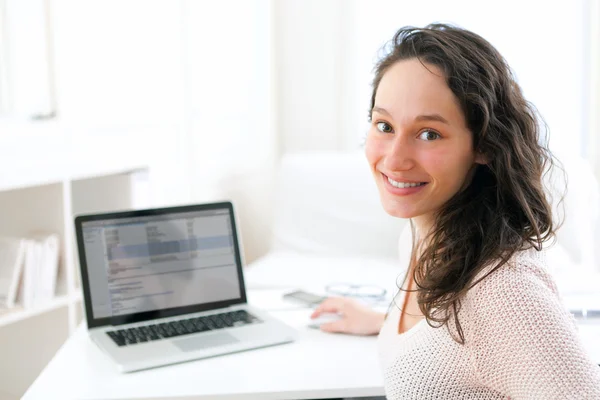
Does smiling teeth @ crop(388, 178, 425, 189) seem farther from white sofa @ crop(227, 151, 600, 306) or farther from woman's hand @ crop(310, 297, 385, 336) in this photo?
white sofa @ crop(227, 151, 600, 306)

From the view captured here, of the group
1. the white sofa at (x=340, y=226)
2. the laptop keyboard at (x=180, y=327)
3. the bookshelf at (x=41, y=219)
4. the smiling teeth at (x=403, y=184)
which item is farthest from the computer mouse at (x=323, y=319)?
the white sofa at (x=340, y=226)

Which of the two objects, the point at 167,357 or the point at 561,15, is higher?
the point at 561,15

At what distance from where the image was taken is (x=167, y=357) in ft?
4.67

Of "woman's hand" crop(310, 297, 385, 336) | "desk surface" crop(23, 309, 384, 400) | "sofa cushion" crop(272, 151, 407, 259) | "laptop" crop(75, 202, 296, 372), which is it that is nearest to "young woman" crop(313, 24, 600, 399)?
"desk surface" crop(23, 309, 384, 400)

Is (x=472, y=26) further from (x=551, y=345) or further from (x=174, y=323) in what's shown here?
(x=551, y=345)

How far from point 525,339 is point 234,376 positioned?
1.81 feet

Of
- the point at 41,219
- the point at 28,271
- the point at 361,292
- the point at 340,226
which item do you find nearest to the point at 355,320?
the point at 361,292

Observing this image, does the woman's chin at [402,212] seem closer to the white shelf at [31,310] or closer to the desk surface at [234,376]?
the desk surface at [234,376]

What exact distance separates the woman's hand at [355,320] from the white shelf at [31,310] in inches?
44.5

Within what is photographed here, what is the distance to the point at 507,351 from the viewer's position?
3.34 ft

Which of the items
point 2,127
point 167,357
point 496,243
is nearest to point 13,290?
point 2,127

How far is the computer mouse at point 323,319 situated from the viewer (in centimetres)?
162

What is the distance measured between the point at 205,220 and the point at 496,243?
29.8 inches

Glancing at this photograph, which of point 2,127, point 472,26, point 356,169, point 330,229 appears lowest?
point 330,229
